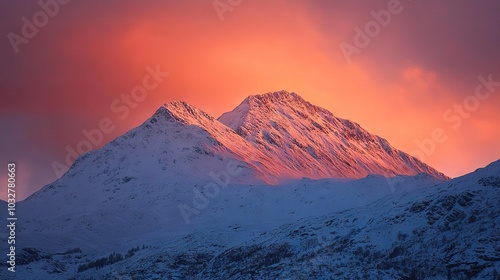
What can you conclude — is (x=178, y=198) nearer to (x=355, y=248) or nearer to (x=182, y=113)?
(x=182, y=113)

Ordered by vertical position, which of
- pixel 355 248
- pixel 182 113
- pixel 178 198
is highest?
pixel 182 113

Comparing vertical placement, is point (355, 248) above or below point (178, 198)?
below

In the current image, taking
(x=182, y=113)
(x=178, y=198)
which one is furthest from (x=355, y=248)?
(x=182, y=113)

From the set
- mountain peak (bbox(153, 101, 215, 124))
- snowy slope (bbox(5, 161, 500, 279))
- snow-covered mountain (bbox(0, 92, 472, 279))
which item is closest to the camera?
snowy slope (bbox(5, 161, 500, 279))

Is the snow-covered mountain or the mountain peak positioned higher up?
the mountain peak

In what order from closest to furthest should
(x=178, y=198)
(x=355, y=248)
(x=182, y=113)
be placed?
(x=355, y=248), (x=178, y=198), (x=182, y=113)

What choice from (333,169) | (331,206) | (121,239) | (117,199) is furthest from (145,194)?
(333,169)

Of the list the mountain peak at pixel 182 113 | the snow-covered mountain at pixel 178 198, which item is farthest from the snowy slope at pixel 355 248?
the mountain peak at pixel 182 113

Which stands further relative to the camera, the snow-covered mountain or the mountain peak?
the mountain peak

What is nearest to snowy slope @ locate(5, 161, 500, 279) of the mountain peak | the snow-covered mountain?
the snow-covered mountain

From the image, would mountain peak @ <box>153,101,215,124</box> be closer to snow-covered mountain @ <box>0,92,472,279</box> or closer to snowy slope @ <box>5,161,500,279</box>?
snow-covered mountain @ <box>0,92,472,279</box>

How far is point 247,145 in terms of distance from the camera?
16938 cm

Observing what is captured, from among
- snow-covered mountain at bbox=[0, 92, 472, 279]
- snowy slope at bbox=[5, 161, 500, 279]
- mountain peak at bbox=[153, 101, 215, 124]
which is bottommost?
snowy slope at bbox=[5, 161, 500, 279]

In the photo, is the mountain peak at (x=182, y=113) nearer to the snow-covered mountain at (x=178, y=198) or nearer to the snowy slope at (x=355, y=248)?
the snow-covered mountain at (x=178, y=198)
